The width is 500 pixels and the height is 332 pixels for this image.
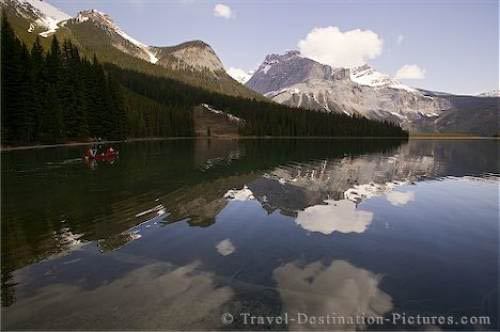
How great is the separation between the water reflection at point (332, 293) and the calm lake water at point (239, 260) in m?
0.06

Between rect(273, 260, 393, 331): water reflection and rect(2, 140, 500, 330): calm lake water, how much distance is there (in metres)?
0.06

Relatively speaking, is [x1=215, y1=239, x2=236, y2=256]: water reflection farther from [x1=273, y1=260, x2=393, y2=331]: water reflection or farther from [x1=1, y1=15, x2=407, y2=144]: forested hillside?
[x1=1, y1=15, x2=407, y2=144]: forested hillside

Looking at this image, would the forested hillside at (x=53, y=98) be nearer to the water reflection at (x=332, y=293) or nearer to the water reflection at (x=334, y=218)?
the water reflection at (x=334, y=218)

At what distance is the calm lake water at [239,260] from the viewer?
9.05m

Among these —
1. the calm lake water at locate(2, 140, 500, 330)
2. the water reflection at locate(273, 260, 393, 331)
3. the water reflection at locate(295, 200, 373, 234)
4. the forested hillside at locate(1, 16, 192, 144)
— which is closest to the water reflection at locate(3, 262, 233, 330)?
the calm lake water at locate(2, 140, 500, 330)

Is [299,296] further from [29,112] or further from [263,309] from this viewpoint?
[29,112]

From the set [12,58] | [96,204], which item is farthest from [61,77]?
[96,204]

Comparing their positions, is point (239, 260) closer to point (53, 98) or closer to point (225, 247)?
point (225, 247)

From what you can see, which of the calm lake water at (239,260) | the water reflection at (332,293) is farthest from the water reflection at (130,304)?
the water reflection at (332,293)

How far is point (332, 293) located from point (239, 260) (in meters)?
3.91

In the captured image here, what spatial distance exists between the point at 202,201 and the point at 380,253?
1261cm

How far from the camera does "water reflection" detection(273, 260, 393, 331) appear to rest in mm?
9125

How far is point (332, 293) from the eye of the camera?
33.9ft

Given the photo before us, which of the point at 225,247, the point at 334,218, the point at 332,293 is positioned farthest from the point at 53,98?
the point at 332,293
